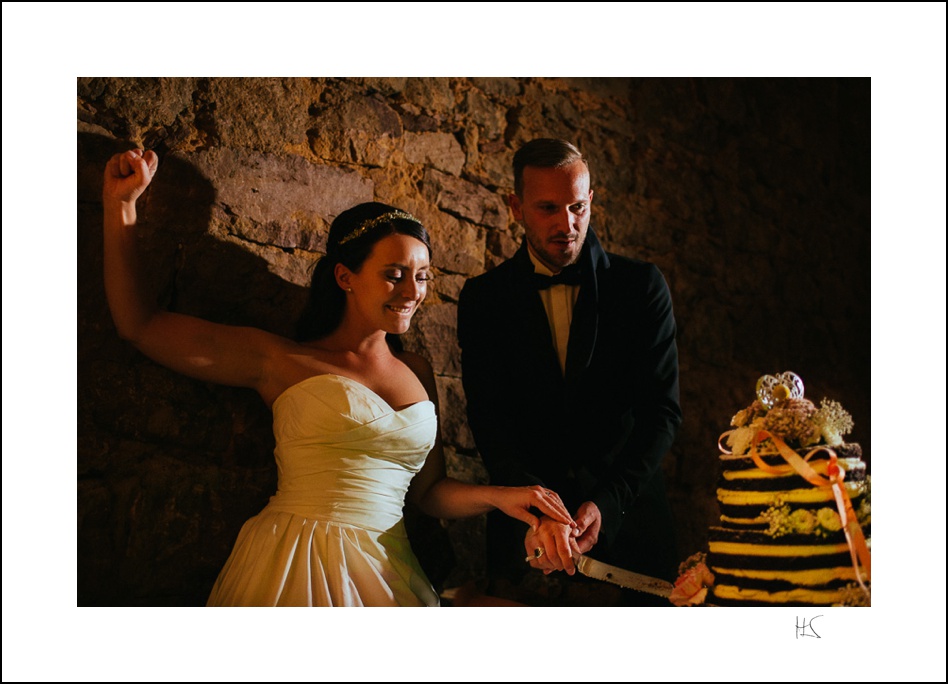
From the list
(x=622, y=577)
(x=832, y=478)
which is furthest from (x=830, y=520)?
(x=622, y=577)

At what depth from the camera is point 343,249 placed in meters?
3.01

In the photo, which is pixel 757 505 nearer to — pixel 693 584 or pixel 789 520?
pixel 789 520

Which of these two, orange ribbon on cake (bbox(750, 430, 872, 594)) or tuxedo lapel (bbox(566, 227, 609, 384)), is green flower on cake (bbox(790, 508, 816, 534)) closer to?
orange ribbon on cake (bbox(750, 430, 872, 594))

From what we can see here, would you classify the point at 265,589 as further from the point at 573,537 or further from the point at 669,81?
the point at 669,81

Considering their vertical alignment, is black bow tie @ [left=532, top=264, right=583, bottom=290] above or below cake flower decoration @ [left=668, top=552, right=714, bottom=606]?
above

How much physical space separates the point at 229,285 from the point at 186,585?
97 cm

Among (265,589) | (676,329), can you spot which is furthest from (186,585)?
(676,329)

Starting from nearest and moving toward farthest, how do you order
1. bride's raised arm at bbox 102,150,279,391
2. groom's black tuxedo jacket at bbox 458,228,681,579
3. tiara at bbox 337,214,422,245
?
bride's raised arm at bbox 102,150,279,391
tiara at bbox 337,214,422,245
groom's black tuxedo jacket at bbox 458,228,681,579

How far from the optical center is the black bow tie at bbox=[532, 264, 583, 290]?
10.3ft

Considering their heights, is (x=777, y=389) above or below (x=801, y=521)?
above

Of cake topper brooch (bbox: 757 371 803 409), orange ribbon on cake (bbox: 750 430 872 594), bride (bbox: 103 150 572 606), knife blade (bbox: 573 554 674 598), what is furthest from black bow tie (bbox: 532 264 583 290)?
knife blade (bbox: 573 554 674 598)

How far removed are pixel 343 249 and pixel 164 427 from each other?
0.82 metres

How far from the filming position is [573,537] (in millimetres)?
2934

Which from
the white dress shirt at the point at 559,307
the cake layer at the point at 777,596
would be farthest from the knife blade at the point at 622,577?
the white dress shirt at the point at 559,307
